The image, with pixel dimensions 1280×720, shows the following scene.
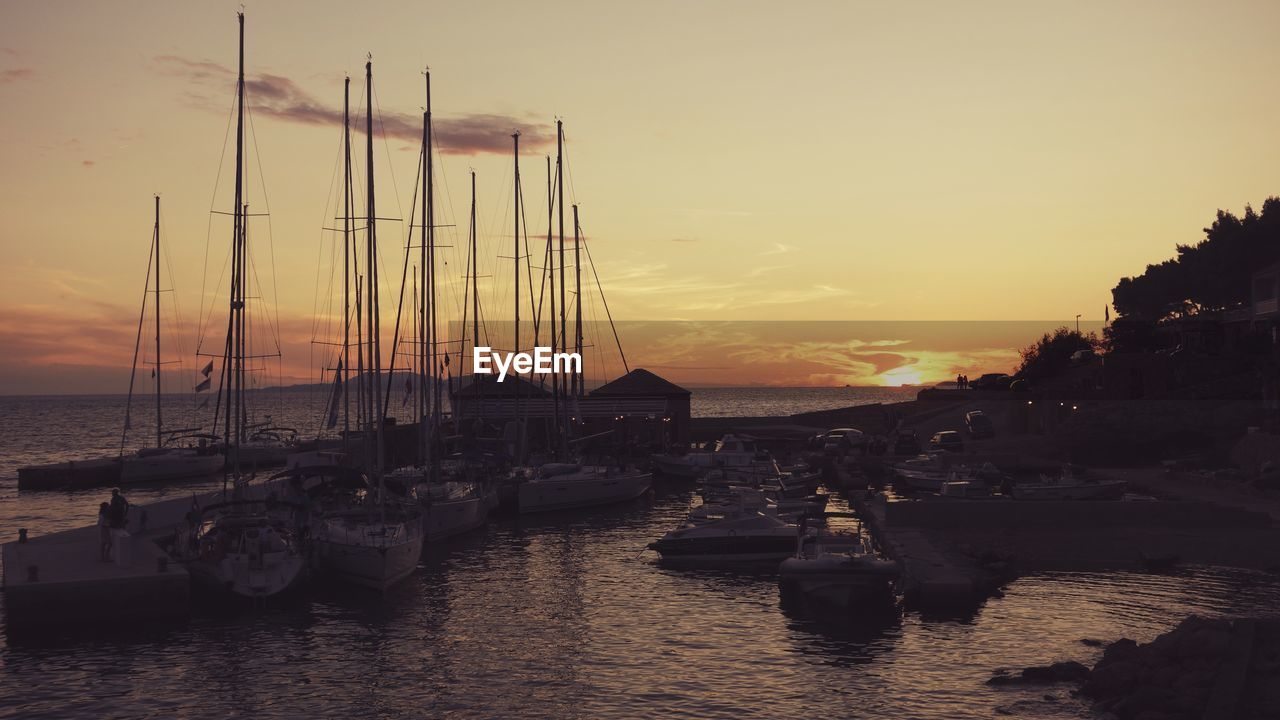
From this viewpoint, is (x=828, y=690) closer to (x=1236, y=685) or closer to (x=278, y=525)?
(x=1236, y=685)

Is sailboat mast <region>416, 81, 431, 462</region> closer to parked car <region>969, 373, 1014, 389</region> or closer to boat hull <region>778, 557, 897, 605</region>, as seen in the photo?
boat hull <region>778, 557, 897, 605</region>

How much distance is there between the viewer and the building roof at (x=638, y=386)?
87438mm

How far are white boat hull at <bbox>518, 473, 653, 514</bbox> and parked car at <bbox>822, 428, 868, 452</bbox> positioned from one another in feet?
85.3

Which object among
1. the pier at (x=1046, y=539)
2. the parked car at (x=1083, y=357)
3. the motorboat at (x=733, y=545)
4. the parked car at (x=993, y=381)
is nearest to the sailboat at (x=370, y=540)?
the motorboat at (x=733, y=545)

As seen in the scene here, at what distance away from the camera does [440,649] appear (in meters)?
27.7

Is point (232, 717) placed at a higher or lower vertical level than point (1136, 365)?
lower

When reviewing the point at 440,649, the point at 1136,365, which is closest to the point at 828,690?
the point at 440,649

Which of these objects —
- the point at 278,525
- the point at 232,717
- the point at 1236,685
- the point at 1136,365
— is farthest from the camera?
the point at 1136,365

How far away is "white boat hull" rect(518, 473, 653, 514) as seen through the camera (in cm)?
5319

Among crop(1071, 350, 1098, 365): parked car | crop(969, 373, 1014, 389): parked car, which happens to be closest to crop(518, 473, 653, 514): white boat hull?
crop(1071, 350, 1098, 365): parked car

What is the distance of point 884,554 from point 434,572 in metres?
16.3

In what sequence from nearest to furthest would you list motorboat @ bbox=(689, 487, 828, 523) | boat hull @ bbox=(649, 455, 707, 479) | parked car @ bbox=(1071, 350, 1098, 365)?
motorboat @ bbox=(689, 487, 828, 523), boat hull @ bbox=(649, 455, 707, 479), parked car @ bbox=(1071, 350, 1098, 365)

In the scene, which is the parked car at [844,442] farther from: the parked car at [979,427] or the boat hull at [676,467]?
the boat hull at [676,467]

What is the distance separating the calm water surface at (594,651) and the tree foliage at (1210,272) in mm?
66054
